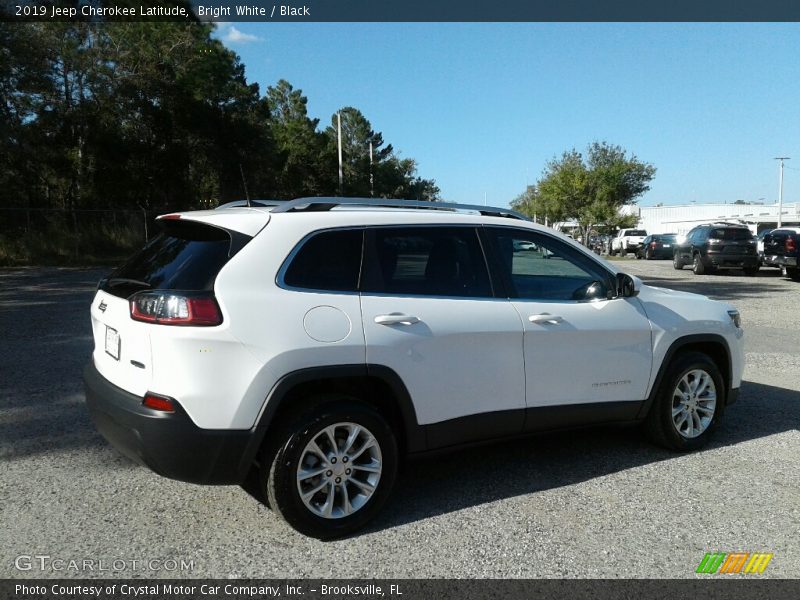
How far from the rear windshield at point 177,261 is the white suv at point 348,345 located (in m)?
0.01

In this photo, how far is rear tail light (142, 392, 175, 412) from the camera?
330 cm

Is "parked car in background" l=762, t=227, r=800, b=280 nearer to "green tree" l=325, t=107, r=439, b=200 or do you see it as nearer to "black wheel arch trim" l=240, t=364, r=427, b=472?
"black wheel arch trim" l=240, t=364, r=427, b=472

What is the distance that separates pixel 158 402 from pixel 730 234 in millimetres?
25036

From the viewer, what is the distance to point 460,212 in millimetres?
4301

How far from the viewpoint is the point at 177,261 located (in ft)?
11.8

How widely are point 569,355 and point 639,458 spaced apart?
111cm

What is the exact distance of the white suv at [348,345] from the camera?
10.9 feet

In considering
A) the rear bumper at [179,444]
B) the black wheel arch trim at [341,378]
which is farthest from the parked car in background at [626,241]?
the rear bumper at [179,444]

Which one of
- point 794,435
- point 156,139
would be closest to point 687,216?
point 156,139

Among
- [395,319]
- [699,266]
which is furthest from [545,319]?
[699,266]

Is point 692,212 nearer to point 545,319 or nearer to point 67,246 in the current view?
point 67,246

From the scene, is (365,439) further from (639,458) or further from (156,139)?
(156,139)
